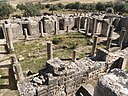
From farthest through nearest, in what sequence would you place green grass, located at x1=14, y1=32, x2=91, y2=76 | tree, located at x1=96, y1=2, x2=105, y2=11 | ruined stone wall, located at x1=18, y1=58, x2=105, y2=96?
tree, located at x1=96, y1=2, x2=105, y2=11 < green grass, located at x1=14, y1=32, x2=91, y2=76 < ruined stone wall, located at x1=18, y1=58, x2=105, y2=96

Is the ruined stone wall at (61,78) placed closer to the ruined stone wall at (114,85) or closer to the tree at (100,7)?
the ruined stone wall at (114,85)

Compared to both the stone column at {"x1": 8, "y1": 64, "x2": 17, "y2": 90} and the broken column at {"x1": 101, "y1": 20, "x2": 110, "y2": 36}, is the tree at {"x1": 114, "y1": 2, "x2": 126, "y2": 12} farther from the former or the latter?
the stone column at {"x1": 8, "y1": 64, "x2": 17, "y2": 90}

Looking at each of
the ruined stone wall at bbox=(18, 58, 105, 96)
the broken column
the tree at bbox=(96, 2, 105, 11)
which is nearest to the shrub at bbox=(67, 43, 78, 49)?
the broken column

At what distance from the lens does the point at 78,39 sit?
2622 cm

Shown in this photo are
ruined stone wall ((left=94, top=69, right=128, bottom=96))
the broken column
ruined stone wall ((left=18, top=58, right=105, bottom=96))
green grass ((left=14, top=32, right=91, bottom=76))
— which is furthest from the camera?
the broken column

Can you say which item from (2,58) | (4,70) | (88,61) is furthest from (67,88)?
(2,58)

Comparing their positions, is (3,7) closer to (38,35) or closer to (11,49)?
(38,35)

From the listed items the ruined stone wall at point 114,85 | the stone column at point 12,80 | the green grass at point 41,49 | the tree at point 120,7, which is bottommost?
the stone column at point 12,80

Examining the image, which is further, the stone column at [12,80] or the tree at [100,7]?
the tree at [100,7]

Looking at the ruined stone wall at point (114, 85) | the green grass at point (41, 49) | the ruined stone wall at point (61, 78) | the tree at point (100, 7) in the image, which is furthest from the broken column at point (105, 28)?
the tree at point (100, 7)

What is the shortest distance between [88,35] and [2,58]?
50.8 ft

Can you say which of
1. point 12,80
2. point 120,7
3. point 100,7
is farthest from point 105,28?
point 100,7

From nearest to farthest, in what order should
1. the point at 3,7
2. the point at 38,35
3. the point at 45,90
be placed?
1. the point at 45,90
2. the point at 38,35
3. the point at 3,7

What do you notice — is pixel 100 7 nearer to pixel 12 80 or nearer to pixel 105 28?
pixel 105 28
